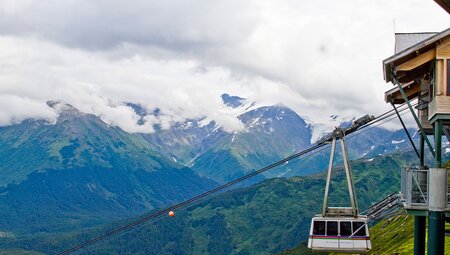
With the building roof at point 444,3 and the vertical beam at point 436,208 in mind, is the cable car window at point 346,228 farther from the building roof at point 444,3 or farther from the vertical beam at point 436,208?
the building roof at point 444,3

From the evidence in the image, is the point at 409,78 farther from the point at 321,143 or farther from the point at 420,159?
the point at 321,143

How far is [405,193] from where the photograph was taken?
3406cm

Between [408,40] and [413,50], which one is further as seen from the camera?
[408,40]

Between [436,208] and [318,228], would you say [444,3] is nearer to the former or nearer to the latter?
[436,208]

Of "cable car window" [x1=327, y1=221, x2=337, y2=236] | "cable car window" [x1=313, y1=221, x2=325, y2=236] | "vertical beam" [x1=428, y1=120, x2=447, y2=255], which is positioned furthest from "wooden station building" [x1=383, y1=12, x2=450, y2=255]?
"cable car window" [x1=313, y1=221, x2=325, y2=236]

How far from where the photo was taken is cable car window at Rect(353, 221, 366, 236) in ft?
140

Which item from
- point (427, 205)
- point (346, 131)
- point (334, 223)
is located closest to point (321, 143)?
point (346, 131)

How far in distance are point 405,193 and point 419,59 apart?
23.0 ft

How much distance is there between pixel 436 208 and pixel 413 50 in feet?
23.7

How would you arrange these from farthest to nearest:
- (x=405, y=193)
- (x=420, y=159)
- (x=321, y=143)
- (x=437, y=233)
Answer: (x=321, y=143), (x=420, y=159), (x=405, y=193), (x=437, y=233)

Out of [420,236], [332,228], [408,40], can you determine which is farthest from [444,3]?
[332,228]

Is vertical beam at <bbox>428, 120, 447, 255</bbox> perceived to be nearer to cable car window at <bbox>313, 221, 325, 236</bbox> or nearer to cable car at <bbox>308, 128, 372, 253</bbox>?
cable car at <bbox>308, 128, 372, 253</bbox>

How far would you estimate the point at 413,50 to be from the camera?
30.9m

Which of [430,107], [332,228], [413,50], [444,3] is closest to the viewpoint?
[444,3]
